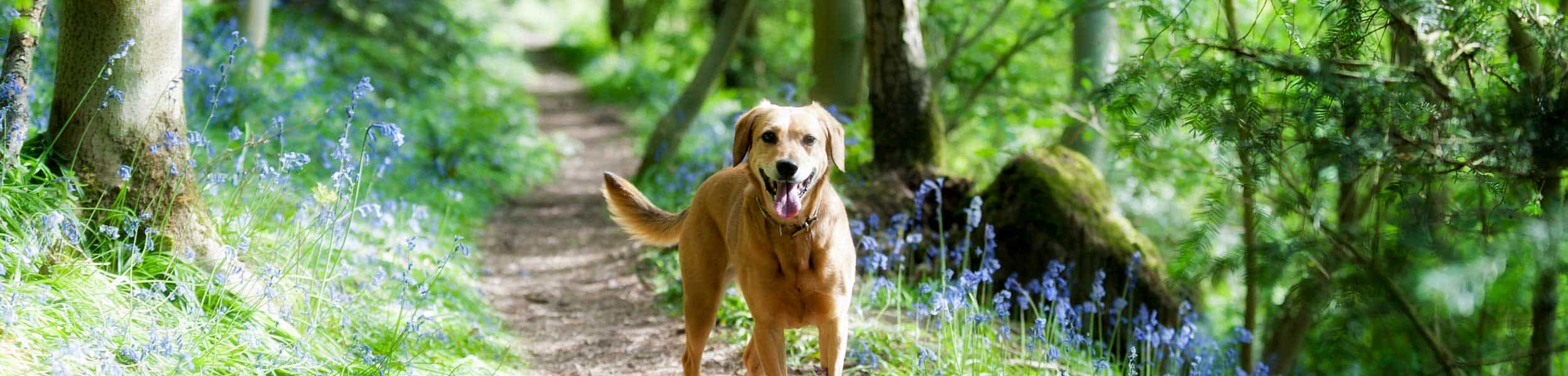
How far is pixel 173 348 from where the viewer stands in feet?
11.7

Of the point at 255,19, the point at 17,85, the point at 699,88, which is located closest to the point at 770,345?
the point at 17,85

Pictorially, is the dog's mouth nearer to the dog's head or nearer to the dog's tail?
Answer: the dog's head

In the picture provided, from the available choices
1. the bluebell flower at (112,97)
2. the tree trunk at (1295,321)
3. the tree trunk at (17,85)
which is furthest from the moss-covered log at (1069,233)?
the tree trunk at (17,85)

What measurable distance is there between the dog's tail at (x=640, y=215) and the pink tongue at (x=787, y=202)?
130 cm

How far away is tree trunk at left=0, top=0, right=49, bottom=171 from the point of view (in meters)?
4.02

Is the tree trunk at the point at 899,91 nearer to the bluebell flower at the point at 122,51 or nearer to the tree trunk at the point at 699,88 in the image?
the tree trunk at the point at 699,88

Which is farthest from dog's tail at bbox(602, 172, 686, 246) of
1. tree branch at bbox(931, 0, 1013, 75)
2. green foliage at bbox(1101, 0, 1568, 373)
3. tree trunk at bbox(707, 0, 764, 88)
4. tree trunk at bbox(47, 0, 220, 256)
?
tree trunk at bbox(707, 0, 764, 88)

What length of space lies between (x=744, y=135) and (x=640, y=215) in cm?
104

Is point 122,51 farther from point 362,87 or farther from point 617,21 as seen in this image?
point 617,21

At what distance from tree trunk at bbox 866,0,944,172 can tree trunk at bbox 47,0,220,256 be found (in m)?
4.31

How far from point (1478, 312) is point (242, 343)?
6132 mm

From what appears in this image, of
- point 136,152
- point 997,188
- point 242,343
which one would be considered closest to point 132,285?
point 242,343

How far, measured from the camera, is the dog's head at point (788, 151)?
389cm

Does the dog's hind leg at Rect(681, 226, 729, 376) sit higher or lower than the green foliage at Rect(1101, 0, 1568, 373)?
lower
